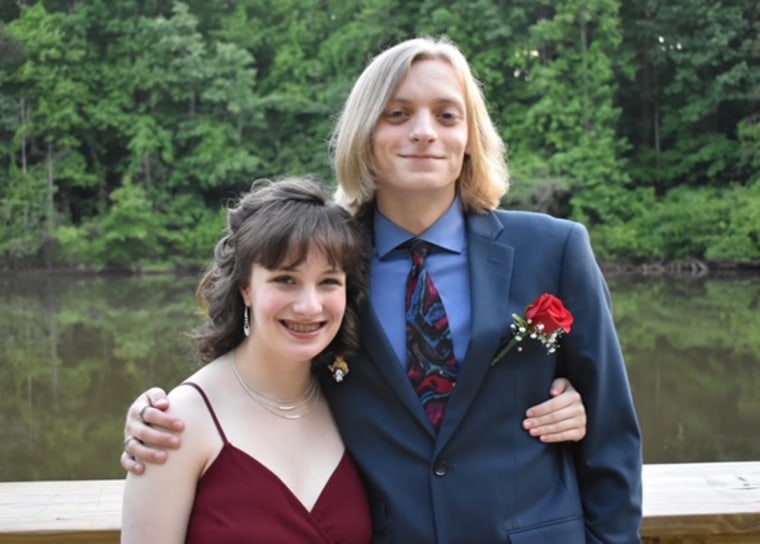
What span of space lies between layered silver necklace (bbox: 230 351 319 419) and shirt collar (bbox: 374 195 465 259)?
310mm

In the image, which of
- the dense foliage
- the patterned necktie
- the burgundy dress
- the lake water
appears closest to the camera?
the burgundy dress

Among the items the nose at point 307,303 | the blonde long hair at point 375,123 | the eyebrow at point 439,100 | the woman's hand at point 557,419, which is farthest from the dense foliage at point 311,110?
the nose at point 307,303

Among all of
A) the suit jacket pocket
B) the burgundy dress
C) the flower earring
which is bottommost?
the suit jacket pocket

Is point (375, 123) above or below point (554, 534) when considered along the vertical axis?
above

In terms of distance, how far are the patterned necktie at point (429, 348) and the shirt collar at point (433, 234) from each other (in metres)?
0.09

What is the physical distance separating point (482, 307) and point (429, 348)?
123 mm

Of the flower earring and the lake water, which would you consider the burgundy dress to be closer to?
the flower earring

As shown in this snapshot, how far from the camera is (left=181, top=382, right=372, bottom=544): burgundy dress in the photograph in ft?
5.08

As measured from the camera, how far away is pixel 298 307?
63.8 inches

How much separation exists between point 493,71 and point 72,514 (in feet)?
80.3

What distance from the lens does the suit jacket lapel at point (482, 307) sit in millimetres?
1626

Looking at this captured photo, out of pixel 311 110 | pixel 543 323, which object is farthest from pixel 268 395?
pixel 311 110

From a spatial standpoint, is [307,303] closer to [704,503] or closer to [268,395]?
[268,395]

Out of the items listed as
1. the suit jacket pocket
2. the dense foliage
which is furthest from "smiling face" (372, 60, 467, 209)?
the dense foliage
